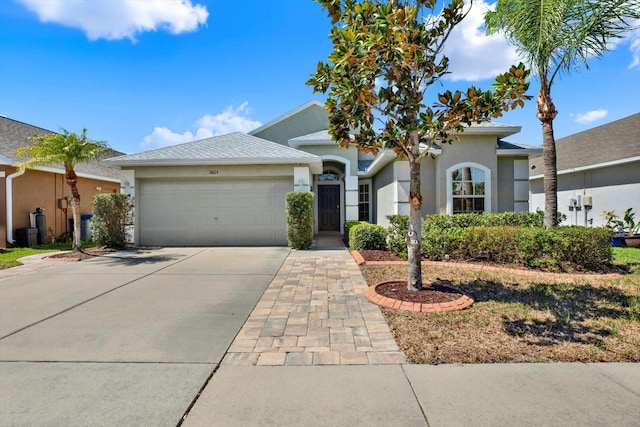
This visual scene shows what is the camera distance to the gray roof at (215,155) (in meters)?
11.5

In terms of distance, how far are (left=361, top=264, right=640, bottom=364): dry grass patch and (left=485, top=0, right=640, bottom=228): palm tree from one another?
11.6ft

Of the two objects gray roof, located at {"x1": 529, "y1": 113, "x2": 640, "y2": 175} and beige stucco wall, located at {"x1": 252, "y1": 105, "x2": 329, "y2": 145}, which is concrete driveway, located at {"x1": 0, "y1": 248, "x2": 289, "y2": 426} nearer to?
beige stucco wall, located at {"x1": 252, "y1": 105, "x2": 329, "y2": 145}

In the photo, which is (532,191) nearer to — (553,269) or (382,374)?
(553,269)

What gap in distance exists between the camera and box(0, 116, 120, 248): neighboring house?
11820 mm

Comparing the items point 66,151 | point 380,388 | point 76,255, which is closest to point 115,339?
point 380,388

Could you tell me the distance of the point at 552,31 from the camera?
303 inches

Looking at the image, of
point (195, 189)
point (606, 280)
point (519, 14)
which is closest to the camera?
point (606, 280)

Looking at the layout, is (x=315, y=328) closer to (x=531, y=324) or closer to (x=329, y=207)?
(x=531, y=324)

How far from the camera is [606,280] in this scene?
6.46 metres

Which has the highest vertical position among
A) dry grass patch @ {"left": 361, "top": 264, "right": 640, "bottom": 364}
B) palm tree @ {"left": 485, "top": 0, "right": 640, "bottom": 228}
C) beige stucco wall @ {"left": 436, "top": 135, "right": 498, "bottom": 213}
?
palm tree @ {"left": 485, "top": 0, "right": 640, "bottom": 228}

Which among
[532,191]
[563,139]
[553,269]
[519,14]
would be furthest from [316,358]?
[563,139]

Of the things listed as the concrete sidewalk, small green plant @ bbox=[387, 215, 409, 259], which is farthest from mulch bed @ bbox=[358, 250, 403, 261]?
the concrete sidewalk

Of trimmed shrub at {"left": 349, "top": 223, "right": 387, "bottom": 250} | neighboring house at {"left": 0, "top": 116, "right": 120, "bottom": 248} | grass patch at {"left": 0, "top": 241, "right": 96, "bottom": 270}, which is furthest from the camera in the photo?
neighboring house at {"left": 0, "top": 116, "right": 120, "bottom": 248}

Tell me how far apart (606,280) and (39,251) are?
1556cm
